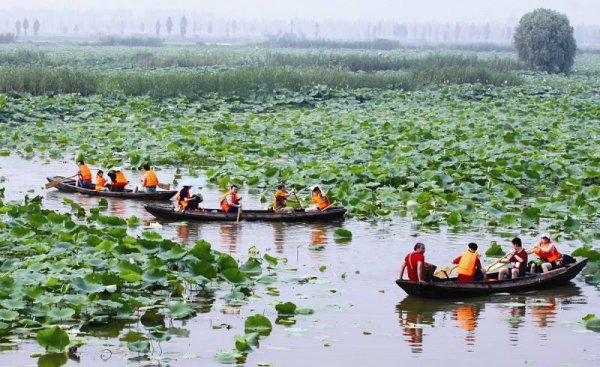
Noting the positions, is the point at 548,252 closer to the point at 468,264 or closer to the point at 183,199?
the point at 468,264

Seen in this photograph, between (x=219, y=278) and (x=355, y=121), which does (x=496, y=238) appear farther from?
(x=355, y=121)

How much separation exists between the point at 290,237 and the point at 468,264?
420cm

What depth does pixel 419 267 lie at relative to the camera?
12914 millimetres

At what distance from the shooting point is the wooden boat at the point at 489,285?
1289cm

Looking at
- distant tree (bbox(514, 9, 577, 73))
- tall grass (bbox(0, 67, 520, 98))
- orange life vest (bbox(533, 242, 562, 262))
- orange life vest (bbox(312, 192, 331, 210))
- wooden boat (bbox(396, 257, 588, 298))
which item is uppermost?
distant tree (bbox(514, 9, 577, 73))

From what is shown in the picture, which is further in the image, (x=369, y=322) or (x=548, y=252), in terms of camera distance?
(x=548, y=252)

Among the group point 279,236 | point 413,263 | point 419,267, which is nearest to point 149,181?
point 279,236

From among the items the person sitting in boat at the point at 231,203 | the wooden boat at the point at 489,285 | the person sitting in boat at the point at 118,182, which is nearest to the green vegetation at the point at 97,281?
the wooden boat at the point at 489,285

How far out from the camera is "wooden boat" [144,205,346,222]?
17.7 metres

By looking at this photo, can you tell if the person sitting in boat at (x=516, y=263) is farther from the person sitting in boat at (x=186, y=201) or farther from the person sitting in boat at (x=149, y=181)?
the person sitting in boat at (x=149, y=181)

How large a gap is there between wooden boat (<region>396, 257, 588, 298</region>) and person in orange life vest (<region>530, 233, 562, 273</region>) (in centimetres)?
17

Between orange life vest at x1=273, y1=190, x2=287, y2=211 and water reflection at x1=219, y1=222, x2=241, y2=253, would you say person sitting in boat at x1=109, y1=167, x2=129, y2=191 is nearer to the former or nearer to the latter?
water reflection at x1=219, y1=222, x2=241, y2=253

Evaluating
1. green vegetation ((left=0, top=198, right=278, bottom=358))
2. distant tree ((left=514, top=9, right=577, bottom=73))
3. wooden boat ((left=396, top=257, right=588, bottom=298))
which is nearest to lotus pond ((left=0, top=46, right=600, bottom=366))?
green vegetation ((left=0, top=198, right=278, bottom=358))

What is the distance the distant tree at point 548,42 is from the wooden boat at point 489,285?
4885 centimetres
